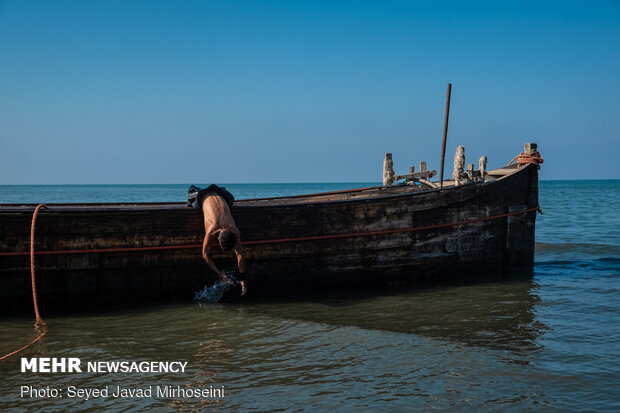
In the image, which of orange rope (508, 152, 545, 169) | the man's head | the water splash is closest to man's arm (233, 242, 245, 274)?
the man's head

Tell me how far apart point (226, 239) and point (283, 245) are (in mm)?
1534

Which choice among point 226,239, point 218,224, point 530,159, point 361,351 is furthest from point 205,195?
point 530,159

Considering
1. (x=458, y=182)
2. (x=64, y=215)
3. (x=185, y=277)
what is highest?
(x=458, y=182)

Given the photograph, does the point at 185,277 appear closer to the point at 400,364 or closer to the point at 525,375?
the point at 400,364

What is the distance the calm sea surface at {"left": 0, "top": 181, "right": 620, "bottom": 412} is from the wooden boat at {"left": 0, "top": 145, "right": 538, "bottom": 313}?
430 millimetres

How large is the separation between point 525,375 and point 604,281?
638 cm

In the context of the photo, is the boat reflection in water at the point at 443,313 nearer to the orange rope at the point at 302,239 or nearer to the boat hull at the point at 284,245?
the boat hull at the point at 284,245

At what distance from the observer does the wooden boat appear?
24.1 feet

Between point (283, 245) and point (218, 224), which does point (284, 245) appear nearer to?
point (283, 245)

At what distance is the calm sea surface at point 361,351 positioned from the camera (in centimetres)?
472

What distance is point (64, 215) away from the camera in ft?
24.1

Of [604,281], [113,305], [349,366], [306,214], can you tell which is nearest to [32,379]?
[113,305]

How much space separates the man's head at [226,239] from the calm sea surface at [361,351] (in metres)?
1.11

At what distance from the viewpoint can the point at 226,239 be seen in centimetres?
715
